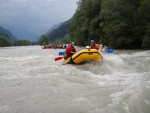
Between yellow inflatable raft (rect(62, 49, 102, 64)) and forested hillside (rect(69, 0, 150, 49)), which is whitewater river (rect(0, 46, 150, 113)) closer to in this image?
yellow inflatable raft (rect(62, 49, 102, 64))

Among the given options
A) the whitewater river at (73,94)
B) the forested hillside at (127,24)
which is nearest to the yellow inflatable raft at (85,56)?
the whitewater river at (73,94)

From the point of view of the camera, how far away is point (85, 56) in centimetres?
1300

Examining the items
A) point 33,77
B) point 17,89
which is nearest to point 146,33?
point 33,77

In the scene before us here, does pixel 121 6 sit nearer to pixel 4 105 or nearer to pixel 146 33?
pixel 146 33

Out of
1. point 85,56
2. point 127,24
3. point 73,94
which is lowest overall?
point 73,94

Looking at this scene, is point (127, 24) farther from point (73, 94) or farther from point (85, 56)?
point (73, 94)

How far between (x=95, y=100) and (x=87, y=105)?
47 centimetres

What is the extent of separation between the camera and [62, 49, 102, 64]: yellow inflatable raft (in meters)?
Result: 12.9

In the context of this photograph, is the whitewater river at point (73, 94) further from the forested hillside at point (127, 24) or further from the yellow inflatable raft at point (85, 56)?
the forested hillside at point (127, 24)

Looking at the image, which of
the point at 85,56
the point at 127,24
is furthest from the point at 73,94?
the point at 127,24

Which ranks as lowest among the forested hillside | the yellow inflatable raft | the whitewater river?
the whitewater river

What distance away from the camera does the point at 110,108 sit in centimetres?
600

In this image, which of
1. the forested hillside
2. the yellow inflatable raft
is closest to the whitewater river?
the yellow inflatable raft

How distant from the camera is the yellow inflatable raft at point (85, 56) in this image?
42.4 feet
